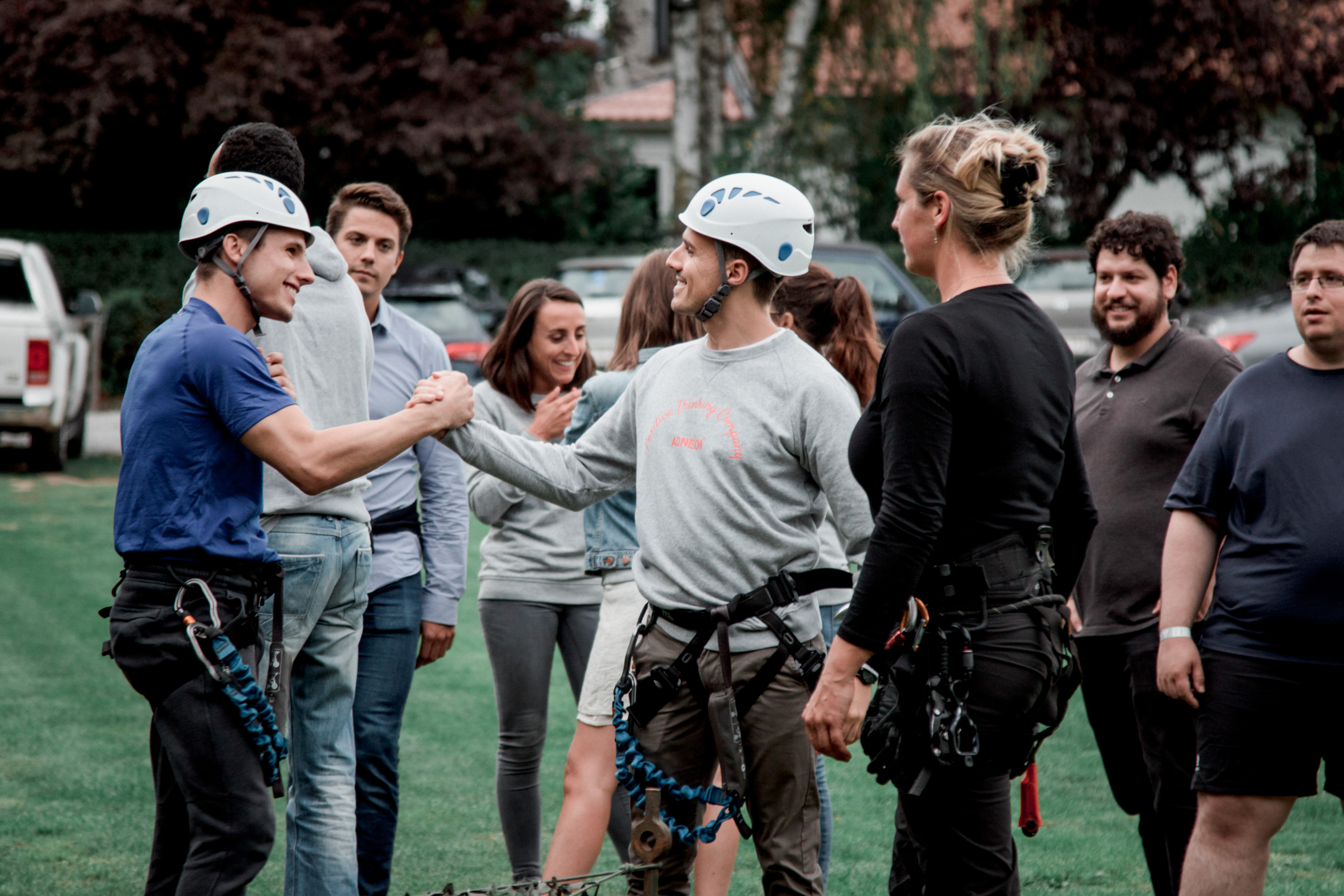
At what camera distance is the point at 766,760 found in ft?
10.7

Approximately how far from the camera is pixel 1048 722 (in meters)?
3.04

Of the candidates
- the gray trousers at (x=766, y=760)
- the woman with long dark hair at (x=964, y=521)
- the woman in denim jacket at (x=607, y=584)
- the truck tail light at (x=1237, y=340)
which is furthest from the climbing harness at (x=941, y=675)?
the truck tail light at (x=1237, y=340)

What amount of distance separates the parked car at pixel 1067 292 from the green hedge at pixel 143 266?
354 inches

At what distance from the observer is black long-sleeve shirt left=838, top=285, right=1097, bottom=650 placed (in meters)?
2.83

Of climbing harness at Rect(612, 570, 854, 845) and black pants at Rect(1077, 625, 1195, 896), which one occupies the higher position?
climbing harness at Rect(612, 570, 854, 845)

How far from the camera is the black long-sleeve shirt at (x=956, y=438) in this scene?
2.83 m

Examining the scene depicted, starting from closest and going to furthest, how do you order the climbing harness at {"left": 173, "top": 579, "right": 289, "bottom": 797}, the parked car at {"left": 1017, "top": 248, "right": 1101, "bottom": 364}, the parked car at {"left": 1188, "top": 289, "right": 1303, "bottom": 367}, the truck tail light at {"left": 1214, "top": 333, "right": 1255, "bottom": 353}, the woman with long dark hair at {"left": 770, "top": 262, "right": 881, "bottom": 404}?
the climbing harness at {"left": 173, "top": 579, "right": 289, "bottom": 797} < the woman with long dark hair at {"left": 770, "top": 262, "right": 881, "bottom": 404} < the parked car at {"left": 1188, "top": 289, "right": 1303, "bottom": 367} < the truck tail light at {"left": 1214, "top": 333, "right": 1255, "bottom": 353} < the parked car at {"left": 1017, "top": 248, "right": 1101, "bottom": 364}

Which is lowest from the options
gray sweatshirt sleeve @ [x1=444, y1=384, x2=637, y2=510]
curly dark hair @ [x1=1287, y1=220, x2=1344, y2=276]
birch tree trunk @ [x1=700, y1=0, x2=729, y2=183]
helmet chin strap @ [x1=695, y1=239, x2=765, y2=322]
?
gray sweatshirt sleeve @ [x1=444, y1=384, x2=637, y2=510]

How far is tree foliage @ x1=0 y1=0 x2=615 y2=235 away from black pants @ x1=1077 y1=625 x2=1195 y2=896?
18.9 metres

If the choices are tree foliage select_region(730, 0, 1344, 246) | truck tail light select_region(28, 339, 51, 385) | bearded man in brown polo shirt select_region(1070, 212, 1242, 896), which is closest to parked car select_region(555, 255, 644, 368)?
truck tail light select_region(28, 339, 51, 385)

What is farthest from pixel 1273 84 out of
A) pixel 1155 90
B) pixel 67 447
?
pixel 67 447

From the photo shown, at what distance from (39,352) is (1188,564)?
1175 cm

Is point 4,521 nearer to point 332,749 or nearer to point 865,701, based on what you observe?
point 332,749

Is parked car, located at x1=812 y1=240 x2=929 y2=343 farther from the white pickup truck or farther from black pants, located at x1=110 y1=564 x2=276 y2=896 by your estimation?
black pants, located at x1=110 y1=564 x2=276 y2=896
